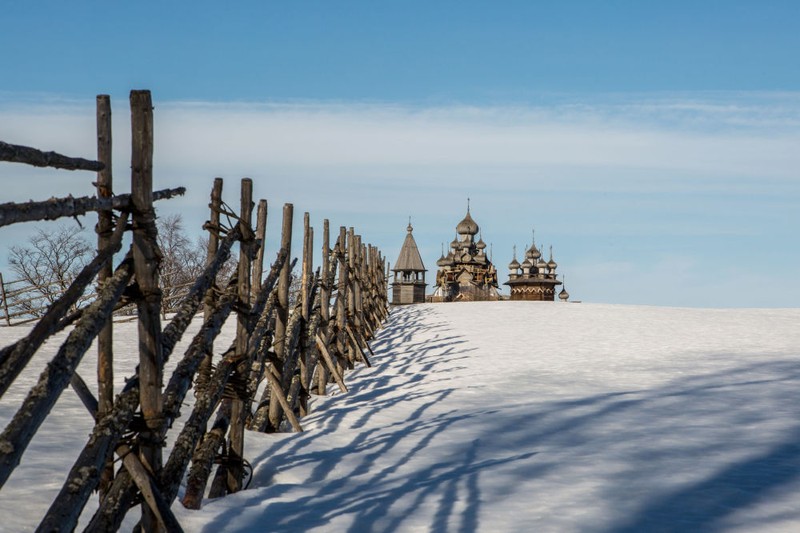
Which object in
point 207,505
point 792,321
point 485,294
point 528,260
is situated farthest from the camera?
point 528,260

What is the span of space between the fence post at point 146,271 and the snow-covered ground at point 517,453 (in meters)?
0.95

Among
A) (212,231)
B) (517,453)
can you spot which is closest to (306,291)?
(517,453)

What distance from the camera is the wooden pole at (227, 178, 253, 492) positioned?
6555mm

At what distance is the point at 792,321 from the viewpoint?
26.1m

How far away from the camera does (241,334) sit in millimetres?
6629

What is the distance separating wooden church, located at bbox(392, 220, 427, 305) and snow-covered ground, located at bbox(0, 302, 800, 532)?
55.5m

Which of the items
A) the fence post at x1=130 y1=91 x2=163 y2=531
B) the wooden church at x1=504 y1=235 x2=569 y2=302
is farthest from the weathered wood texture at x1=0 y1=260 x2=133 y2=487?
the wooden church at x1=504 y1=235 x2=569 y2=302

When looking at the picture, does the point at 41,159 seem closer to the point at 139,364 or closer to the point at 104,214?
the point at 104,214

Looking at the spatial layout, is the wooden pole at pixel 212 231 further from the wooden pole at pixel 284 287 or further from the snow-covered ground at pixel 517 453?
the wooden pole at pixel 284 287

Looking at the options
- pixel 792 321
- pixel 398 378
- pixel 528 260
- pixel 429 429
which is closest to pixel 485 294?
pixel 528 260

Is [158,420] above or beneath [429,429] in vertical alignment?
above

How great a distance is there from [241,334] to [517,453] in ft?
8.48

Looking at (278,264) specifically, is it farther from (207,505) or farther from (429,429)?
(207,505)

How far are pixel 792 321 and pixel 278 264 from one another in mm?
21446
